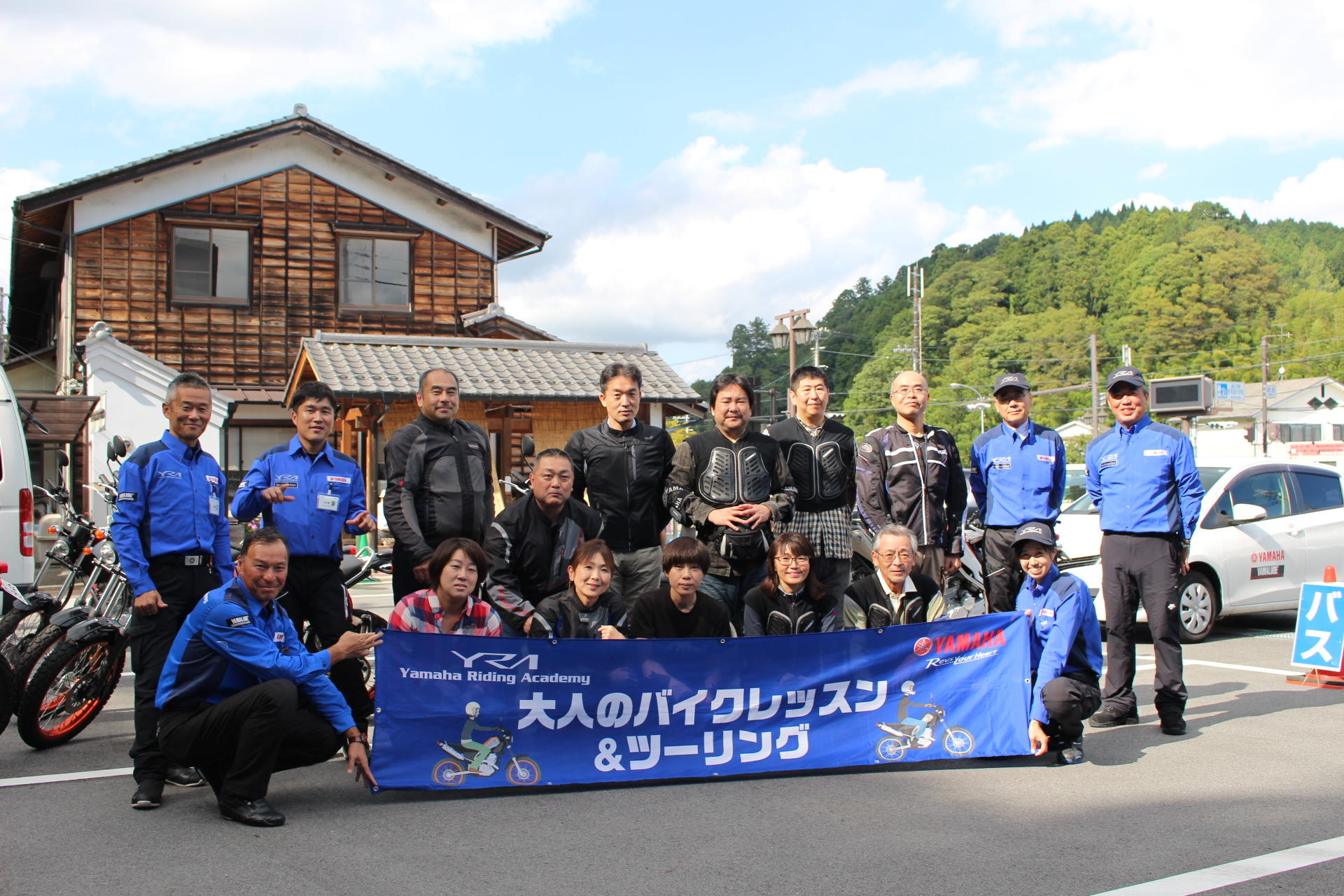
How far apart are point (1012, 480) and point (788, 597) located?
1821 mm

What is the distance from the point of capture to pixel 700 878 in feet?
12.4

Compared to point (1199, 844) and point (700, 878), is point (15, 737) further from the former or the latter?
point (1199, 844)

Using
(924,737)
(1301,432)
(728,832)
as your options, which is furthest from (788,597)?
(1301,432)

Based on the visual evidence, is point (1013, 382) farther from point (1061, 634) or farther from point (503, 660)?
point (503, 660)

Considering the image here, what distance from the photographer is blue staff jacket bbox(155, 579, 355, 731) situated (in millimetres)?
4484

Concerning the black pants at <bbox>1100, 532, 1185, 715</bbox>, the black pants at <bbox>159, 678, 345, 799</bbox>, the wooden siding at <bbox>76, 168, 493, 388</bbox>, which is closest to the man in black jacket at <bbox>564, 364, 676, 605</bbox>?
the black pants at <bbox>159, 678, 345, 799</bbox>

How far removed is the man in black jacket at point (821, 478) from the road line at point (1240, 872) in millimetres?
2424

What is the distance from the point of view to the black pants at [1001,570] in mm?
6406

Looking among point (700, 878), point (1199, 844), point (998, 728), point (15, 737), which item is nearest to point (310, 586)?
point (15, 737)

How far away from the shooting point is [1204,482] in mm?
9938

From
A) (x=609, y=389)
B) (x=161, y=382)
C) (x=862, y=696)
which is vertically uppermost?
(x=161, y=382)

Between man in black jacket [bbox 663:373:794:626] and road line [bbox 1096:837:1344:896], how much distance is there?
2544 mm

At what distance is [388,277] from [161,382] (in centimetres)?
545

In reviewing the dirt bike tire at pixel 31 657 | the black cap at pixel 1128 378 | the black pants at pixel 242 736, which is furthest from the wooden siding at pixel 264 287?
the black pants at pixel 242 736
